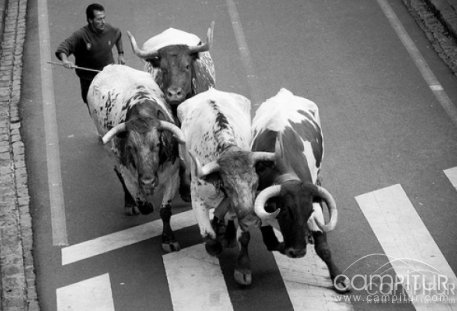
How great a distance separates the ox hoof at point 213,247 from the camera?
9359mm

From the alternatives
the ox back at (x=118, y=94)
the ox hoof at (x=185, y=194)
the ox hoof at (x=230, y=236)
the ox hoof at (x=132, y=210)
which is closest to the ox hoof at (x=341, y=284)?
the ox hoof at (x=230, y=236)

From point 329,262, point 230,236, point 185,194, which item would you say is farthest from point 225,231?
point 329,262

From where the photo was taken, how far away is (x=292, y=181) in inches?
327

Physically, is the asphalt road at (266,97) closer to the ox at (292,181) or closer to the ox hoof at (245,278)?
the ox hoof at (245,278)

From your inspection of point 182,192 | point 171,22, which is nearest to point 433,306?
point 182,192

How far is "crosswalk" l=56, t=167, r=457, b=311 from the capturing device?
905 cm

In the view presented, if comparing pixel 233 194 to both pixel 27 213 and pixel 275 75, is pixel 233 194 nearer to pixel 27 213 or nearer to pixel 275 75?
pixel 27 213

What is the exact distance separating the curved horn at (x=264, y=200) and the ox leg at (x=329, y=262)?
3.75 feet

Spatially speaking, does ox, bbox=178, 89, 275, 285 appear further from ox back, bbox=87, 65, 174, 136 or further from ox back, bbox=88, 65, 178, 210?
ox back, bbox=87, 65, 174, 136

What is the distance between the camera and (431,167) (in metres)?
11.0

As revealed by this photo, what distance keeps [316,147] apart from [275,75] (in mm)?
3919

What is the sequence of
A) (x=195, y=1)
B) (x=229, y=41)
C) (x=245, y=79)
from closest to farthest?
(x=245, y=79), (x=229, y=41), (x=195, y=1)

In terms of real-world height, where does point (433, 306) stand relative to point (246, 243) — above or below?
below

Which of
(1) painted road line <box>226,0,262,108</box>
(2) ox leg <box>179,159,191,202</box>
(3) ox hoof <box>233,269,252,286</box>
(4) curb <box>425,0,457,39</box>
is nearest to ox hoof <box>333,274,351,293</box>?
(3) ox hoof <box>233,269,252,286</box>
